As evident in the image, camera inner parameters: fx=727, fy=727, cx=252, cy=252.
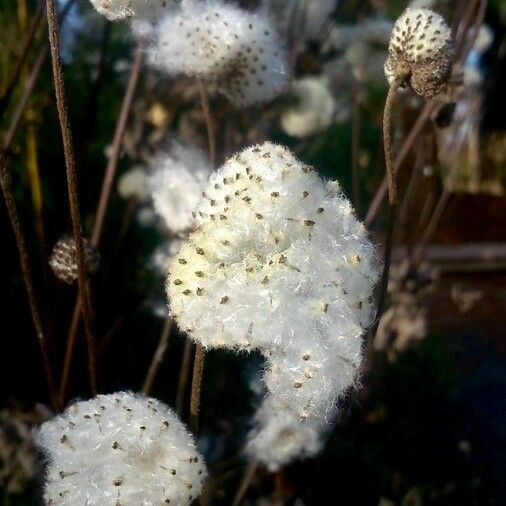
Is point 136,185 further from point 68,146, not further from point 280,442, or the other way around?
point 68,146

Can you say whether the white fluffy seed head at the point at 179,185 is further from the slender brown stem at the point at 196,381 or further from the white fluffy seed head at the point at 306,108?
the slender brown stem at the point at 196,381

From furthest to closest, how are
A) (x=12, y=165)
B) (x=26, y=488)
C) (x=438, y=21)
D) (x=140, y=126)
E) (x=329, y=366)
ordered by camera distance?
(x=140, y=126) → (x=12, y=165) → (x=26, y=488) → (x=438, y=21) → (x=329, y=366)

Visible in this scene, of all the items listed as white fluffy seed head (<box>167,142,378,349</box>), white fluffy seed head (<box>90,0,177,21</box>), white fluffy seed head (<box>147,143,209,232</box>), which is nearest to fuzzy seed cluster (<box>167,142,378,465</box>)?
white fluffy seed head (<box>167,142,378,349</box>)

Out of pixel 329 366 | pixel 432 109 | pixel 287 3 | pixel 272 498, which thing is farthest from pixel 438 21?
pixel 287 3


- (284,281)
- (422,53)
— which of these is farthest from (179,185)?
(284,281)

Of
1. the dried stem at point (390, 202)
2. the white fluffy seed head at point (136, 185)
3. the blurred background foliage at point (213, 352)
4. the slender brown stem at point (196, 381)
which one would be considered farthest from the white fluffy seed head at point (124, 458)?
the white fluffy seed head at point (136, 185)

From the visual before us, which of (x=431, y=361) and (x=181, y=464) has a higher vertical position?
(x=181, y=464)

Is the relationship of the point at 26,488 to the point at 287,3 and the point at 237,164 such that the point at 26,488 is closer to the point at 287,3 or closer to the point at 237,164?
the point at 237,164
